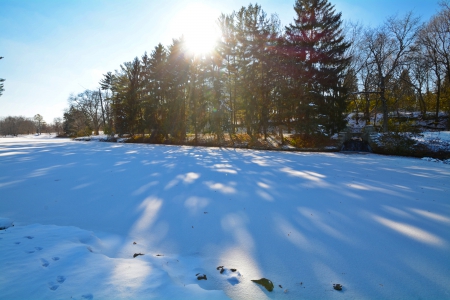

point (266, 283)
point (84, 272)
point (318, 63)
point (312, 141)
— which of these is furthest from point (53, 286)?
point (318, 63)

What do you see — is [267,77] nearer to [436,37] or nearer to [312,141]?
[312,141]

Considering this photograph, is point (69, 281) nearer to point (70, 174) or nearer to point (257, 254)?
point (257, 254)

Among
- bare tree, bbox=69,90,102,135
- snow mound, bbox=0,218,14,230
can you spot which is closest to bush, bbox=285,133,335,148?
snow mound, bbox=0,218,14,230

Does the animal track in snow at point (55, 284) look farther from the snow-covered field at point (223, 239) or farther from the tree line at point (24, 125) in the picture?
the tree line at point (24, 125)

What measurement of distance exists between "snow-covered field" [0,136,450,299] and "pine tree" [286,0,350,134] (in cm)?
1160

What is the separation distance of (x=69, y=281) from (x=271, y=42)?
64.3ft

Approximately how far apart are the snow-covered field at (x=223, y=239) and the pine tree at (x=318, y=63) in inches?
457

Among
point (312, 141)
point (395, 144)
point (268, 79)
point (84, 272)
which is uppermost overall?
point (268, 79)

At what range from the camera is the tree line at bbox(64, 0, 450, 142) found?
17.0 meters

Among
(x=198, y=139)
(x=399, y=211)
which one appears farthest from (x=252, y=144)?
(x=399, y=211)

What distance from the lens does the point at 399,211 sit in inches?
157

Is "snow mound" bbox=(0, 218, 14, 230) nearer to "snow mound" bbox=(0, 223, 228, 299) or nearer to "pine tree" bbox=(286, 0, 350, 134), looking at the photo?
"snow mound" bbox=(0, 223, 228, 299)

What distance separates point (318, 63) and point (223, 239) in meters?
17.9

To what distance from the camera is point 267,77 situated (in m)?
18.3
